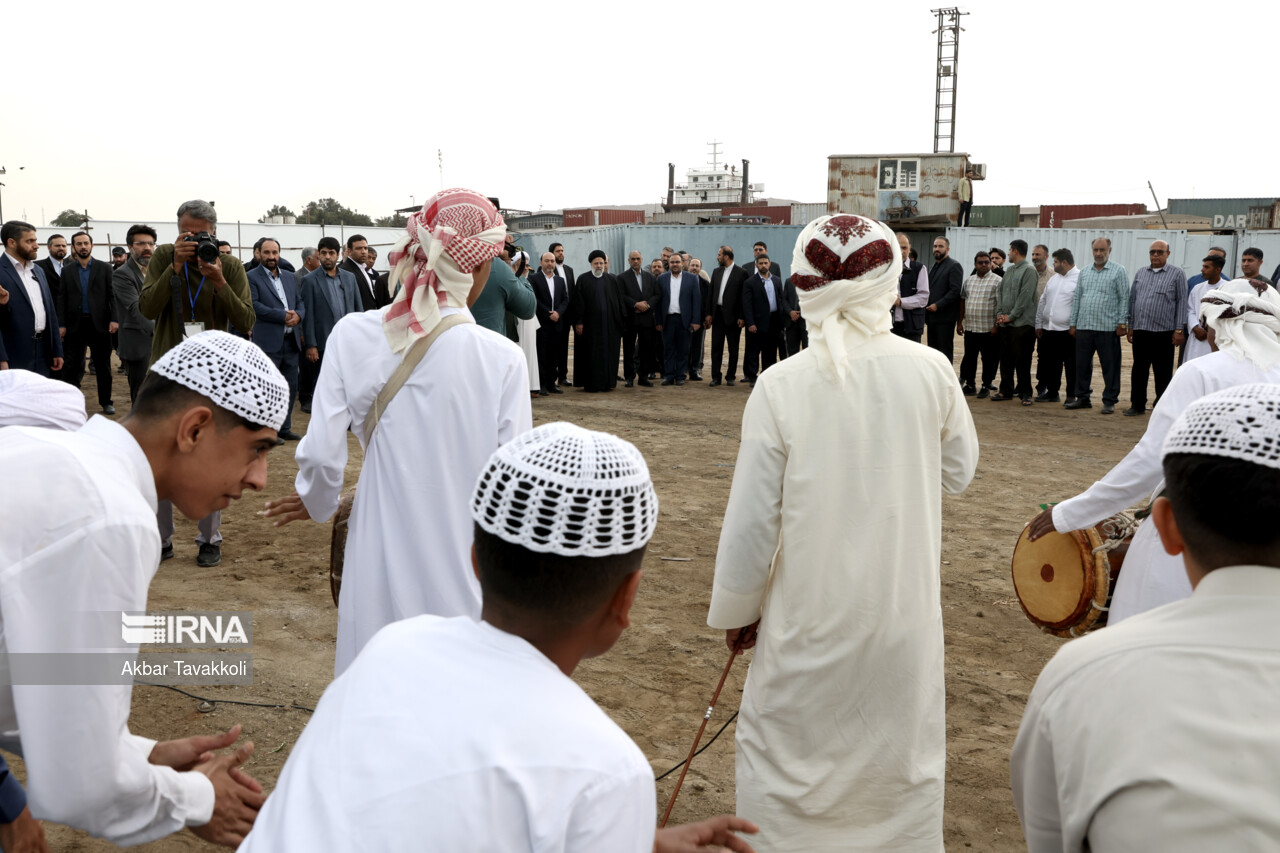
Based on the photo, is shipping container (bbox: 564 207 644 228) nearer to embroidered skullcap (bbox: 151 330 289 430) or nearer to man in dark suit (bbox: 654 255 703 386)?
man in dark suit (bbox: 654 255 703 386)

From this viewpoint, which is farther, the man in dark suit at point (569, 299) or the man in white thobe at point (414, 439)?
the man in dark suit at point (569, 299)

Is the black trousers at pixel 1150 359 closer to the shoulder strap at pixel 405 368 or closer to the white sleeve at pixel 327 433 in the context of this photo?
the shoulder strap at pixel 405 368

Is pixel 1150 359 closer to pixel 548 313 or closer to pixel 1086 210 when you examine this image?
→ pixel 548 313

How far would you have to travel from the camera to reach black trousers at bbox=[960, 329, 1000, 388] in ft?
45.2

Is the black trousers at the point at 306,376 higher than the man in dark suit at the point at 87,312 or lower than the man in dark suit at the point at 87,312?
lower

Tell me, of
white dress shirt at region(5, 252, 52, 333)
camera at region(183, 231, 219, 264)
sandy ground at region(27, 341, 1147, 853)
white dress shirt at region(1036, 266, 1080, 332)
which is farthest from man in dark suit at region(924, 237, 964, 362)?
white dress shirt at region(5, 252, 52, 333)

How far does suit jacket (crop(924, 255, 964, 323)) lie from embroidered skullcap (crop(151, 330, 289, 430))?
1259cm

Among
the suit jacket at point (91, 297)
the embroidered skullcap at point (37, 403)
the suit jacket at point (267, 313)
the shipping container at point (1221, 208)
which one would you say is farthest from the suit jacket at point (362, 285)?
the shipping container at point (1221, 208)

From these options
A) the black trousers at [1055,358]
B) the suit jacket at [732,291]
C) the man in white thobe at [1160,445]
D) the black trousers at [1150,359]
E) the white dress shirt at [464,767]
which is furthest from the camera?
the suit jacket at [732,291]

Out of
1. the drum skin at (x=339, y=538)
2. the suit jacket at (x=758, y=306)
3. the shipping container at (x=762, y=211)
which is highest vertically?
the shipping container at (x=762, y=211)

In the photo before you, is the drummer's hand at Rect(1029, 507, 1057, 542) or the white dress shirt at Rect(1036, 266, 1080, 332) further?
the white dress shirt at Rect(1036, 266, 1080, 332)

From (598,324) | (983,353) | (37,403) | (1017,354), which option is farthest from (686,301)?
(37,403)

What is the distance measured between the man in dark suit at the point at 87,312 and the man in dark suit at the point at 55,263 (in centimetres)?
17

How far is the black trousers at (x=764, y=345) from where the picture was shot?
48.5ft
